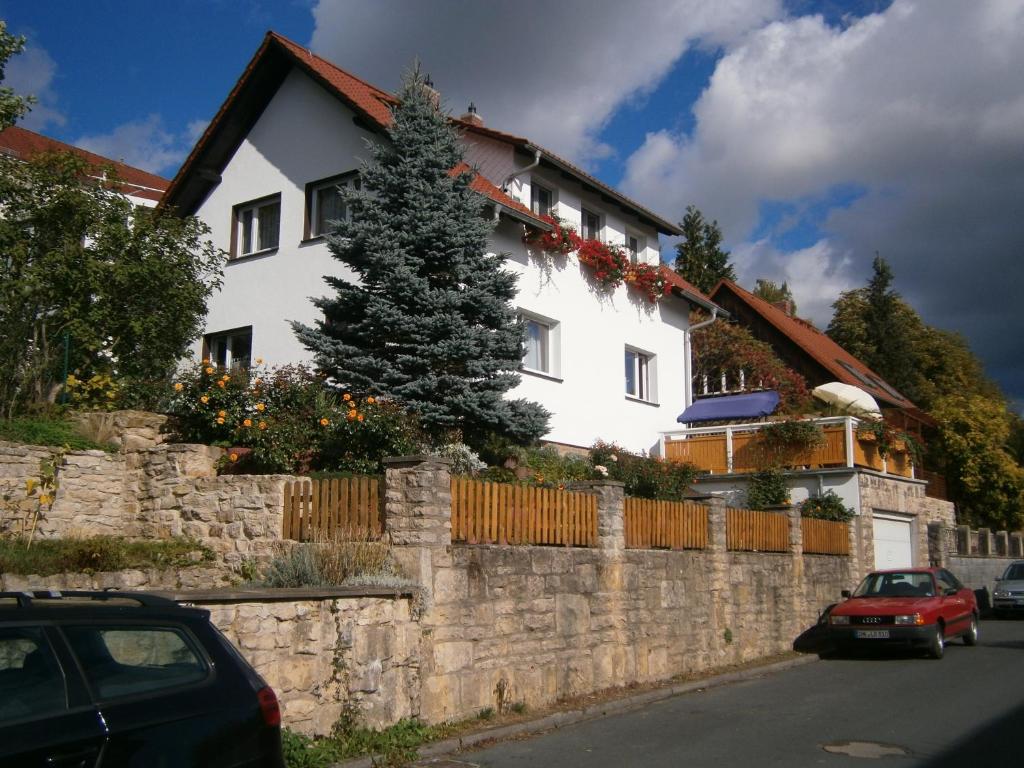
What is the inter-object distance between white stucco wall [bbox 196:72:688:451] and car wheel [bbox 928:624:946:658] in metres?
7.95

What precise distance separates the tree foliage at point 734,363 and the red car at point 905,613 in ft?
39.6

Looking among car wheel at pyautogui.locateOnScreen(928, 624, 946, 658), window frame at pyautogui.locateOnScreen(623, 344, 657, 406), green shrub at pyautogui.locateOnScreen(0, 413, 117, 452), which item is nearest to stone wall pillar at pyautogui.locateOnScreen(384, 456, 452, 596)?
green shrub at pyautogui.locateOnScreen(0, 413, 117, 452)

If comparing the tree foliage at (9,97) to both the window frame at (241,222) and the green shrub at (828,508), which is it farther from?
the green shrub at (828,508)

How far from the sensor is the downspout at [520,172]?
780 inches

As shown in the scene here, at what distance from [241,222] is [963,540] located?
71.2ft

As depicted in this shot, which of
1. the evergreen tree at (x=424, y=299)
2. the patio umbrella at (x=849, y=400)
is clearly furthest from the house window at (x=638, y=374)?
the evergreen tree at (x=424, y=299)

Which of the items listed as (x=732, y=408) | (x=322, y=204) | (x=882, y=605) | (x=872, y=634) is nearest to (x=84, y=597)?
(x=872, y=634)

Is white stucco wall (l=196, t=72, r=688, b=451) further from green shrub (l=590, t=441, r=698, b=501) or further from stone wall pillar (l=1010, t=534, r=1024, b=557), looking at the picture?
stone wall pillar (l=1010, t=534, r=1024, b=557)

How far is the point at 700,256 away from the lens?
4762 cm

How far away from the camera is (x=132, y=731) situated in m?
4.33

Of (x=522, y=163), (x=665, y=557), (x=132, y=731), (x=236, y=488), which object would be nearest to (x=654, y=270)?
(x=522, y=163)

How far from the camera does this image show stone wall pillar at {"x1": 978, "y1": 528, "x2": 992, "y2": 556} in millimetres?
30270

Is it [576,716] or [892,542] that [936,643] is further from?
[576,716]

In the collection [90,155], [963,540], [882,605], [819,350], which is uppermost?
[90,155]
